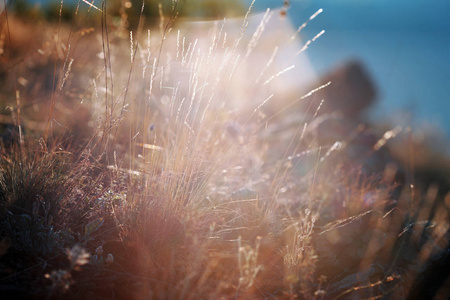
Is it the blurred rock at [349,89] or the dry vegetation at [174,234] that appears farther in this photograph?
the blurred rock at [349,89]

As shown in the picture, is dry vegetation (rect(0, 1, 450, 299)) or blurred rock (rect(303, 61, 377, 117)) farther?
blurred rock (rect(303, 61, 377, 117))

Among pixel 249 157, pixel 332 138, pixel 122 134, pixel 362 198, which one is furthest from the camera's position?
pixel 332 138

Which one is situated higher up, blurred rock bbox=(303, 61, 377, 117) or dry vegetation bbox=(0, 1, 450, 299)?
blurred rock bbox=(303, 61, 377, 117)

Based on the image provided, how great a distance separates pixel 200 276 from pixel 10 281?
0.82 meters

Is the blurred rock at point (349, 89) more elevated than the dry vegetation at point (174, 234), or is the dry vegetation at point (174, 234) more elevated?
the blurred rock at point (349, 89)

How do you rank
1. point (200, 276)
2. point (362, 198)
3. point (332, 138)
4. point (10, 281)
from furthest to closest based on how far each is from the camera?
1. point (332, 138)
2. point (362, 198)
3. point (200, 276)
4. point (10, 281)

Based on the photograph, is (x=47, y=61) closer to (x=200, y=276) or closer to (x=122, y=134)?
(x=122, y=134)

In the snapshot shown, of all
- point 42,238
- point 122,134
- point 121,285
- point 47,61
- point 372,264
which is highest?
point 47,61

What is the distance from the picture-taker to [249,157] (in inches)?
120

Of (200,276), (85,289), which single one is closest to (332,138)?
(200,276)

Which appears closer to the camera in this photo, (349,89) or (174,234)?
(174,234)

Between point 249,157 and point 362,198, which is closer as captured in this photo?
point 362,198

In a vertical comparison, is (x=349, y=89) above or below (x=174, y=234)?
above

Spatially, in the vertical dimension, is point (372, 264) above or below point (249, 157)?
below
